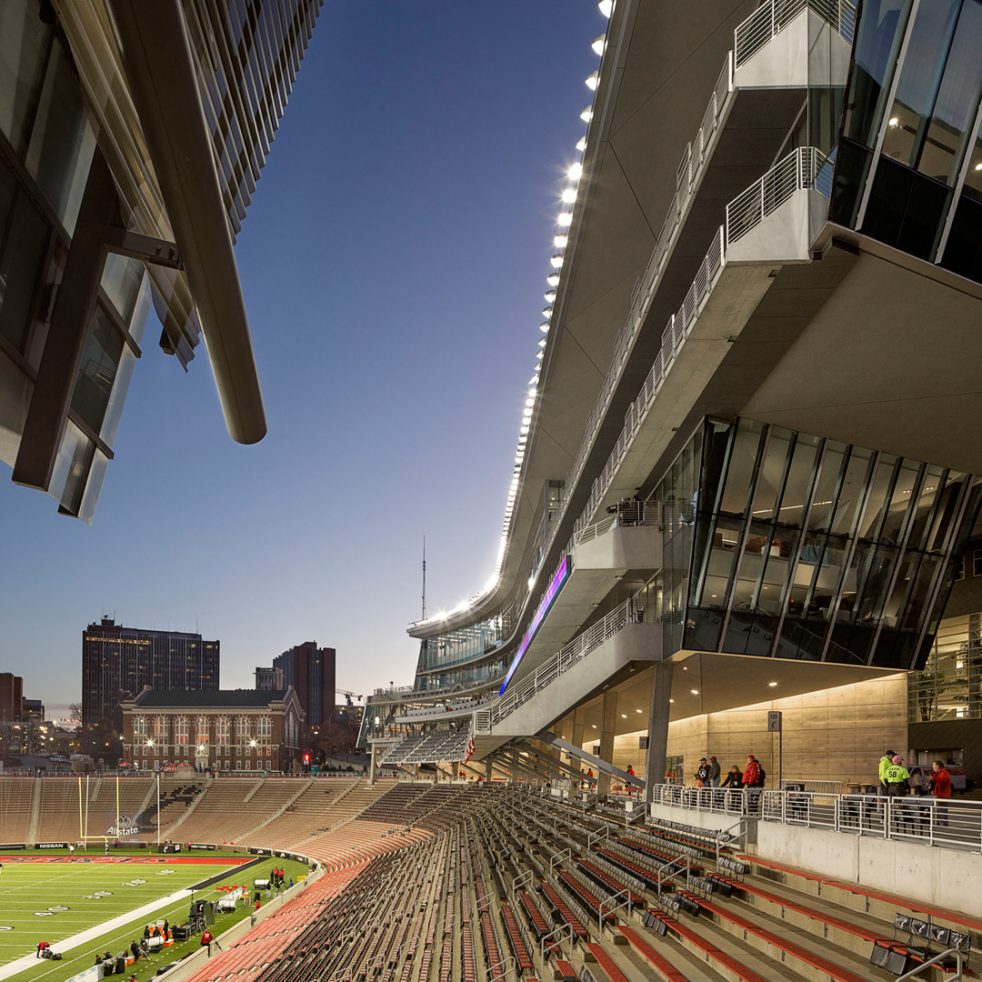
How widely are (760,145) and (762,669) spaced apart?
14.1 metres

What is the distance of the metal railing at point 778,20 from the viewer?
12.9 m

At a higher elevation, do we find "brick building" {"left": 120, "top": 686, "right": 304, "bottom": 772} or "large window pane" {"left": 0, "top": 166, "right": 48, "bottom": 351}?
"large window pane" {"left": 0, "top": 166, "right": 48, "bottom": 351}

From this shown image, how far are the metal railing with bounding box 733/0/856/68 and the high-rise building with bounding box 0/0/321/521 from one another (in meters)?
10.7

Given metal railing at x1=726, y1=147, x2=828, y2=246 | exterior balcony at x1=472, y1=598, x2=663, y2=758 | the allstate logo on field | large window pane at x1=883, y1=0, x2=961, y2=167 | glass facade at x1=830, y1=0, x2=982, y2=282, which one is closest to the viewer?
large window pane at x1=883, y1=0, x2=961, y2=167

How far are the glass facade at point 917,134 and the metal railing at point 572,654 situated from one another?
1439 cm

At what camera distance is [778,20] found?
13.3 metres

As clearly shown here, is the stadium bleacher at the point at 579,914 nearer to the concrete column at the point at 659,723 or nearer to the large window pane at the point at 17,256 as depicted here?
the concrete column at the point at 659,723

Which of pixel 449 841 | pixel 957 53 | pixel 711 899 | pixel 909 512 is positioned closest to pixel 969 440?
pixel 909 512

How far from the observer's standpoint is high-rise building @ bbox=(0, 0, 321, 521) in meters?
2.39

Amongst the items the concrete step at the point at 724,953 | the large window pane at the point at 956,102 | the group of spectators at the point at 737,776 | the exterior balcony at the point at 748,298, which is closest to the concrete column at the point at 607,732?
the group of spectators at the point at 737,776

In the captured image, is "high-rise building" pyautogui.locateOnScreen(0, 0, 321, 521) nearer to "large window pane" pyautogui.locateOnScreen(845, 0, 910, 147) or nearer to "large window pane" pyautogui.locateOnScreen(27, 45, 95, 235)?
"large window pane" pyautogui.locateOnScreen(27, 45, 95, 235)

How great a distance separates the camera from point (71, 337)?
3.48 meters

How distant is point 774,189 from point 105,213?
11.4 metres

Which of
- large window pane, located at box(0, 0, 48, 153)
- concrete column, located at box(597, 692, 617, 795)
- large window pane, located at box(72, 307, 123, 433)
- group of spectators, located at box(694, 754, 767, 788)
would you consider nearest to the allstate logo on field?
concrete column, located at box(597, 692, 617, 795)
